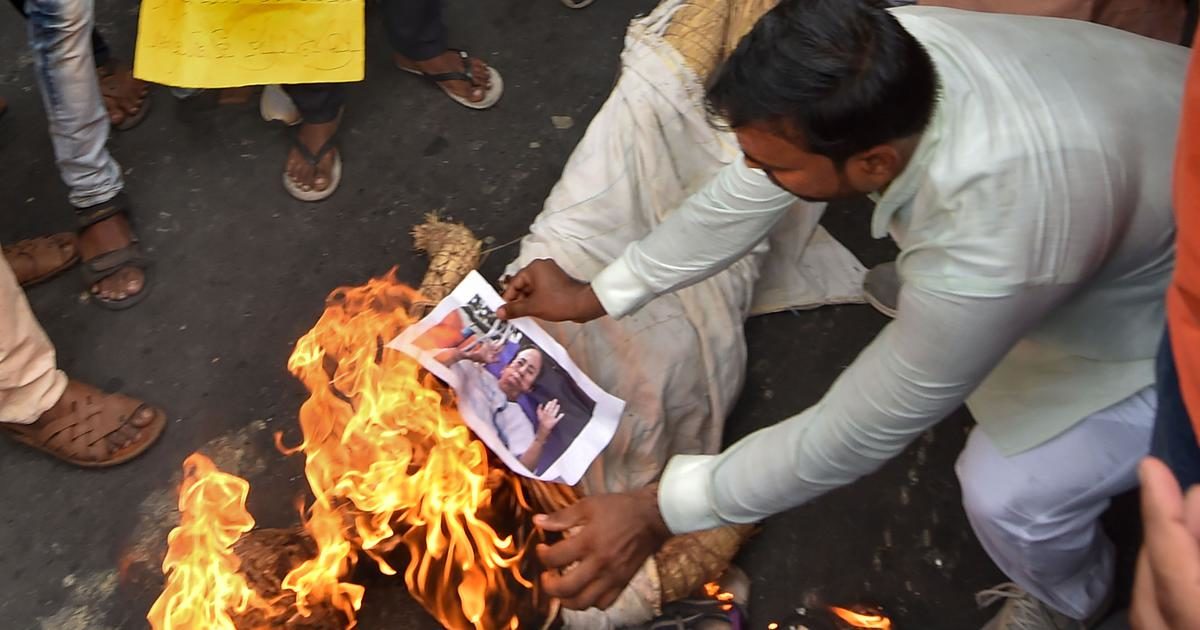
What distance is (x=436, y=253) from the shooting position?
2.62m

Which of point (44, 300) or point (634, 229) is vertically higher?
point (634, 229)

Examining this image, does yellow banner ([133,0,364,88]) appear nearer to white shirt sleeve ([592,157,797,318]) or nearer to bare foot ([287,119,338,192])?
bare foot ([287,119,338,192])

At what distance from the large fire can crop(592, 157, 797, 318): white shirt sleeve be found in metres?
0.49

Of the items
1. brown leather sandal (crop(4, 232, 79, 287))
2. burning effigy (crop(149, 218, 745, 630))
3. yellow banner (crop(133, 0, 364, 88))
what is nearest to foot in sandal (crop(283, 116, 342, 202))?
yellow banner (crop(133, 0, 364, 88))

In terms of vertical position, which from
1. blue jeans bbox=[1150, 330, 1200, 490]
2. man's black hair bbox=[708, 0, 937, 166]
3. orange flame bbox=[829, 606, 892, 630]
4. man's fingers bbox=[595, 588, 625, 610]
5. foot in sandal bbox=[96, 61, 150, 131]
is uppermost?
man's black hair bbox=[708, 0, 937, 166]

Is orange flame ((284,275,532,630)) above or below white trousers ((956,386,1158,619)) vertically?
below

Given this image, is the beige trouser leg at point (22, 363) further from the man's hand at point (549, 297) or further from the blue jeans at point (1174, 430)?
the blue jeans at point (1174, 430)

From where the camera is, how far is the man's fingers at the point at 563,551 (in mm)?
1664

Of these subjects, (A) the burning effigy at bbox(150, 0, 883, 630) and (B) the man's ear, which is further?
(A) the burning effigy at bbox(150, 0, 883, 630)

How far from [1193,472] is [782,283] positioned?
4.35 feet

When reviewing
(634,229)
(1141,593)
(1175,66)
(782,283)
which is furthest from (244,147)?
(1141,593)

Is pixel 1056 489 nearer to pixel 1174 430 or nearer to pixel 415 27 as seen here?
pixel 1174 430

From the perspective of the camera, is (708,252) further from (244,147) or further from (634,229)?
(244,147)

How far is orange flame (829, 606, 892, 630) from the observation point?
2.15 m
